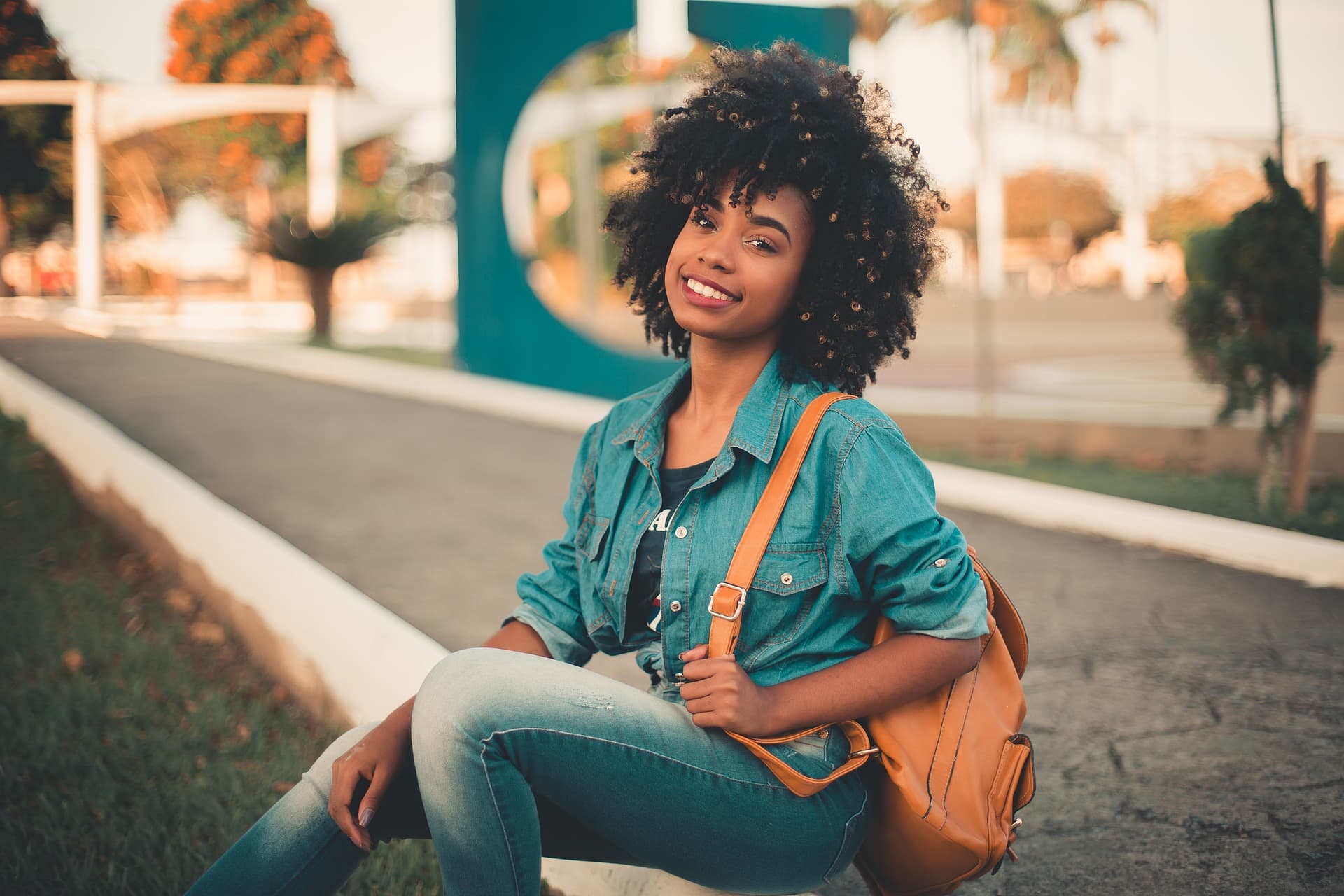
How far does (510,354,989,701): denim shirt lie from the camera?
1.59m

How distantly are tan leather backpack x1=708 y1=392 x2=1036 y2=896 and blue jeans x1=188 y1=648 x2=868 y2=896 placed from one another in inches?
Result: 1.8

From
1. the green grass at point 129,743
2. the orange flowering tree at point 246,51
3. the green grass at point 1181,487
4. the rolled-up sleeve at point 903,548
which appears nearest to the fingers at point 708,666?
the rolled-up sleeve at point 903,548

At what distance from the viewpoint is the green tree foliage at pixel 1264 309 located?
580 cm

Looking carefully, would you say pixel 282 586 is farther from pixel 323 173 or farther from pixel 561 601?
pixel 323 173

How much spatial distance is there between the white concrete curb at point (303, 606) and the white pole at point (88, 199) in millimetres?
5546

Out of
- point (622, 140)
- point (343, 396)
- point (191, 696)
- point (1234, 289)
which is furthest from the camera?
point (622, 140)

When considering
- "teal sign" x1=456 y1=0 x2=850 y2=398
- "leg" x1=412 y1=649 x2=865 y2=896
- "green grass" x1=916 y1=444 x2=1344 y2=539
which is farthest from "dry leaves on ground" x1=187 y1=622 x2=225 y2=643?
"teal sign" x1=456 y1=0 x2=850 y2=398

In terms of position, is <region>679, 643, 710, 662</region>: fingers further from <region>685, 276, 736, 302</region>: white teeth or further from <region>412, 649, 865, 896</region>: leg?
<region>685, 276, 736, 302</region>: white teeth

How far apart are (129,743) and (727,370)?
239 cm

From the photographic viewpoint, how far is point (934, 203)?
1.99 metres

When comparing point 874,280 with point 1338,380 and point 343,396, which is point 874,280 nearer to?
point 343,396

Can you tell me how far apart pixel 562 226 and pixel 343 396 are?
129 ft

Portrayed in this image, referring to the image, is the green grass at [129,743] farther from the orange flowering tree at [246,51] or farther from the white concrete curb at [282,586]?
A: the orange flowering tree at [246,51]

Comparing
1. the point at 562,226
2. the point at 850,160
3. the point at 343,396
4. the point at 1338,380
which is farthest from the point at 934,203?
the point at 562,226
